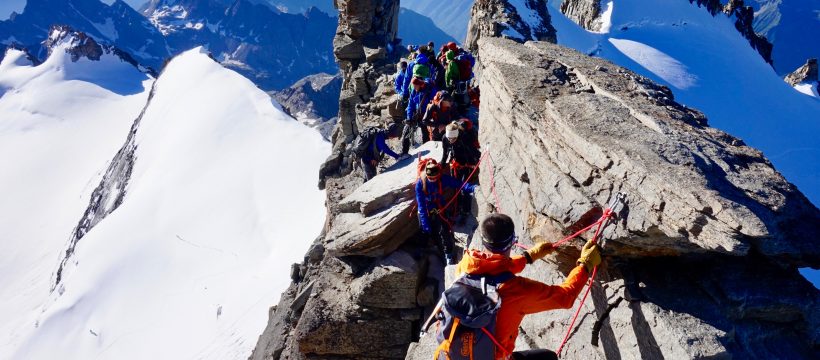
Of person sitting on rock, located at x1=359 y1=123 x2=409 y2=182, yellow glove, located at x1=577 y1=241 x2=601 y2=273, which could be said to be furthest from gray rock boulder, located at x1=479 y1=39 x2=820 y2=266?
person sitting on rock, located at x1=359 y1=123 x2=409 y2=182

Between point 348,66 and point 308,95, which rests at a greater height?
point 348,66

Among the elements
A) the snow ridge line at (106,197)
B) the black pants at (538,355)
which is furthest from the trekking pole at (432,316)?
the snow ridge line at (106,197)

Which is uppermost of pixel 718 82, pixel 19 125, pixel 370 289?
pixel 718 82

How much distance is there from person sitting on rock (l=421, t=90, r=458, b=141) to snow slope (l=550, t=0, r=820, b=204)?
14.6 meters

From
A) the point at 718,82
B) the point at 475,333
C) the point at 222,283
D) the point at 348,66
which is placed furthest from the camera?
the point at 348,66

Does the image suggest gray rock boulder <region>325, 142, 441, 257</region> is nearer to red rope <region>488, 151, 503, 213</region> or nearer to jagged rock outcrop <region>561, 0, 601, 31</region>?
red rope <region>488, 151, 503, 213</region>

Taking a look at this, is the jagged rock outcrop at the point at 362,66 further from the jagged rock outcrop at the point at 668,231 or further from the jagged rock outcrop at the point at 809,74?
the jagged rock outcrop at the point at 809,74

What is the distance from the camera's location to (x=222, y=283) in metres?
25.4

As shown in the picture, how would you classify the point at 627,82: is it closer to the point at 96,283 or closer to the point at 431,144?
the point at 431,144

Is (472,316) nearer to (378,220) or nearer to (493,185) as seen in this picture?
(493,185)

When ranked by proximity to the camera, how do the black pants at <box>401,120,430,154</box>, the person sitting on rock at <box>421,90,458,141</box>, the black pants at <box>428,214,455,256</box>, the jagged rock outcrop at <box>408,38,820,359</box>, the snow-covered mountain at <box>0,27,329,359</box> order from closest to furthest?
the jagged rock outcrop at <box>408,38,820,359</box> < the black pants at <box>428,214,455,256</box> < the person sitting on rock at <box>421,90,458,141</box> < the black pants at <box>401,120,430,154</box> < the snow-covered mountain at <box>0,27,329,359</box>

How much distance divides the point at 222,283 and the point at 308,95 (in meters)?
112

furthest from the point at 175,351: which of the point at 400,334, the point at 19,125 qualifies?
the point at 19,125

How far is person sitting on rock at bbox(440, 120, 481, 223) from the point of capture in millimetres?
8797
